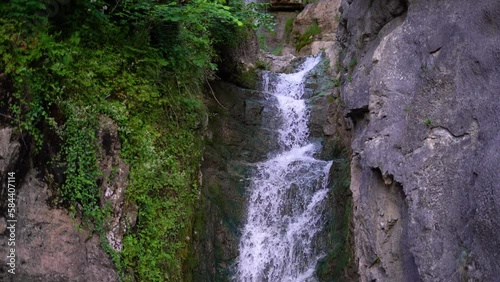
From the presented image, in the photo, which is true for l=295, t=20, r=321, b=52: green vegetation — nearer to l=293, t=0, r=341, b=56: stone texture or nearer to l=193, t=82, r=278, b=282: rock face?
l=293, t=0, r=341, b=56: stone texture

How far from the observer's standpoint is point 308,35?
748 inches

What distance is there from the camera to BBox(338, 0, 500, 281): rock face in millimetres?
4406

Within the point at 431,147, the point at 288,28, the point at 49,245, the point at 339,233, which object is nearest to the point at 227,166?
the point at 339,233

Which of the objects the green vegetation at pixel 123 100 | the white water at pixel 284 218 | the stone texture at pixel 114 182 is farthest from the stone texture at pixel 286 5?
the stone texture at pixel 114 182

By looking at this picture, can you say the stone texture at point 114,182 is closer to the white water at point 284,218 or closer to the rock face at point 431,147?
the white water at point 284,218

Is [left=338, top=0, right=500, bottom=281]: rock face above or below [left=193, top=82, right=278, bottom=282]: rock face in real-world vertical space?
above

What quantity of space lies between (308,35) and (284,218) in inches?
482

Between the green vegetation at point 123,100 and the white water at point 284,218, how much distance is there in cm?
167

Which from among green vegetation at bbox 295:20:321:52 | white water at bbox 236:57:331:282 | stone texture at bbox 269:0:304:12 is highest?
stone texture at bbox 269:0:304:12

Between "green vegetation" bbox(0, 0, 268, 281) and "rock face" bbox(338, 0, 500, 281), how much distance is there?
2.59 meters

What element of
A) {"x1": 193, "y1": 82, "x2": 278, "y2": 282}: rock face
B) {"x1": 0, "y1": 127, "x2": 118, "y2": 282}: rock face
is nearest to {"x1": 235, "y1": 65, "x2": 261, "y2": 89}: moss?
{"x1": 193, "y1": 82, "x2": 278, "y2": 282}: rock face

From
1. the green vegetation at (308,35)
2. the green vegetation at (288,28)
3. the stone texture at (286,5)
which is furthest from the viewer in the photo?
the stone texture at (286,5)

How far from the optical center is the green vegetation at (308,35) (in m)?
18.8

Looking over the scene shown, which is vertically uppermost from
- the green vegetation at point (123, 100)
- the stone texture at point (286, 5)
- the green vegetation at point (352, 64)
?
the stone texture at point (286, 5)
